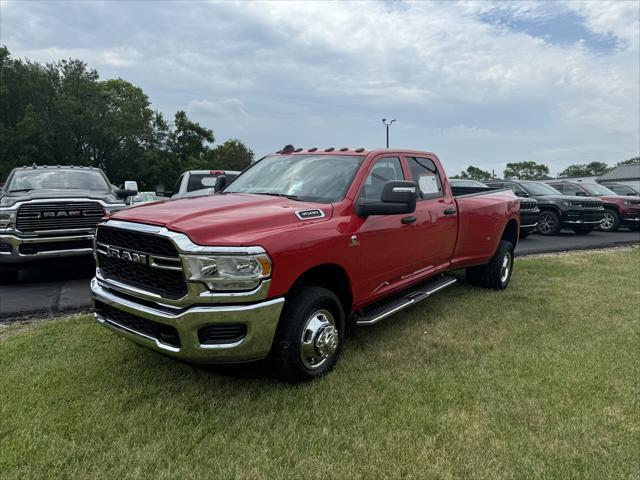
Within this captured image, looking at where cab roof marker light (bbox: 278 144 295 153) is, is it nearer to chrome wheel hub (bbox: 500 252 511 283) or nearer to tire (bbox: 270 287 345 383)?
tire (bbox: 270 287 345 383)

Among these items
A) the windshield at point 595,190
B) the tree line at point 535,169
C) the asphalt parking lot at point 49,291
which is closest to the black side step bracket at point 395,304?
the asphalt parking lot at point 49,291

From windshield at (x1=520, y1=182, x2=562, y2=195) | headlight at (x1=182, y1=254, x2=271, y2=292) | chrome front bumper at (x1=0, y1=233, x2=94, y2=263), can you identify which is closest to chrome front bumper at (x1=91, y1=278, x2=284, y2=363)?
headlight at (x1=182, y1=254, x2=271, y2=292)

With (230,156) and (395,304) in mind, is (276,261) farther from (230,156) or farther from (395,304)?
(230,156)

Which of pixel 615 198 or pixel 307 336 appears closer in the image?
pixel 307 336

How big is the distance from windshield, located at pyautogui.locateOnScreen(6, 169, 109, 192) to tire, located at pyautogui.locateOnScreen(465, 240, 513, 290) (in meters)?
Result: 6.45

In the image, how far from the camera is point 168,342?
3.03m

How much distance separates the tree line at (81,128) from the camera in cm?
3216

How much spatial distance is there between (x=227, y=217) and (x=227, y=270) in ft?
1.54

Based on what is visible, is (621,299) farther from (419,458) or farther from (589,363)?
(419,458)

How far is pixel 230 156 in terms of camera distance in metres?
48.5

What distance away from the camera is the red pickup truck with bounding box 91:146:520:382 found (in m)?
2.91

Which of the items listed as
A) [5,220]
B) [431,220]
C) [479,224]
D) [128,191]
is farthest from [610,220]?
[5,220]

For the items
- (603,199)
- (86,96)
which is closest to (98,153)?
(86,96)

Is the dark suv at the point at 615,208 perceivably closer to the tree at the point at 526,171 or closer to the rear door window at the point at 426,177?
the rear door window at the point at 426,177
